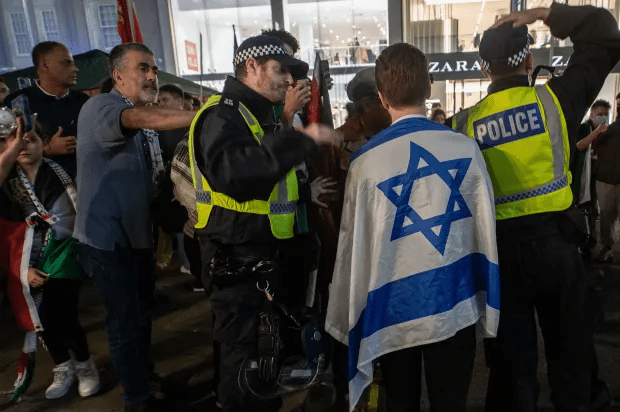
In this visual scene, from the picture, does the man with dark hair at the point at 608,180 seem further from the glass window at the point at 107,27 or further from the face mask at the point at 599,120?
the glass window at the point at 107,27

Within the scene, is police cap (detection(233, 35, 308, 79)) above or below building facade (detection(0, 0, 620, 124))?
below

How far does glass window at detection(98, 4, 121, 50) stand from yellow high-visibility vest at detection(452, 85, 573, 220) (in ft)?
42.0

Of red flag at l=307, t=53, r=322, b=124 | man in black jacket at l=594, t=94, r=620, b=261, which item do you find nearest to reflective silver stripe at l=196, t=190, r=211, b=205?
red flag at l=307, t=53, r=322, b=124

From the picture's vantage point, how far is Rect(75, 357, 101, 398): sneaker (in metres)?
3.08

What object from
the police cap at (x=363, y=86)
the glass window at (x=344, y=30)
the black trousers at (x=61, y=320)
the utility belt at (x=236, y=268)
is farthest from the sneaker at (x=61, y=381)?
the glass window at (x=344, y=30)

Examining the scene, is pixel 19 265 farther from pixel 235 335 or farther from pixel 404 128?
pixel 404 128

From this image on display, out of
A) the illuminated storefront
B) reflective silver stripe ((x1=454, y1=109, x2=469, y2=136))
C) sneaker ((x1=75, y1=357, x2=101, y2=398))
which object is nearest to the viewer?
reflective silver stripe ((x1=454, y1=109, x2=469, y2=136))

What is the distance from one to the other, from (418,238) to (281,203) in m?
0.65

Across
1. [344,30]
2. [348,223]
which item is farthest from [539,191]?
[344,30]

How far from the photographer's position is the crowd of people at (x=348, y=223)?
164 cm

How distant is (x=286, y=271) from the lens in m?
2.39

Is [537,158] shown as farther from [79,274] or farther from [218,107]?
[79,274]

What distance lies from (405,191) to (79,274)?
2.37 meters

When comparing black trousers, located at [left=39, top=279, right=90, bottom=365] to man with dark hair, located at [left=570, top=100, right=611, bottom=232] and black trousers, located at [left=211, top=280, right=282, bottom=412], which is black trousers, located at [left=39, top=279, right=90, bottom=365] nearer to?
black trousers, located at [left=211, top=280, right=282, bottom=412]
